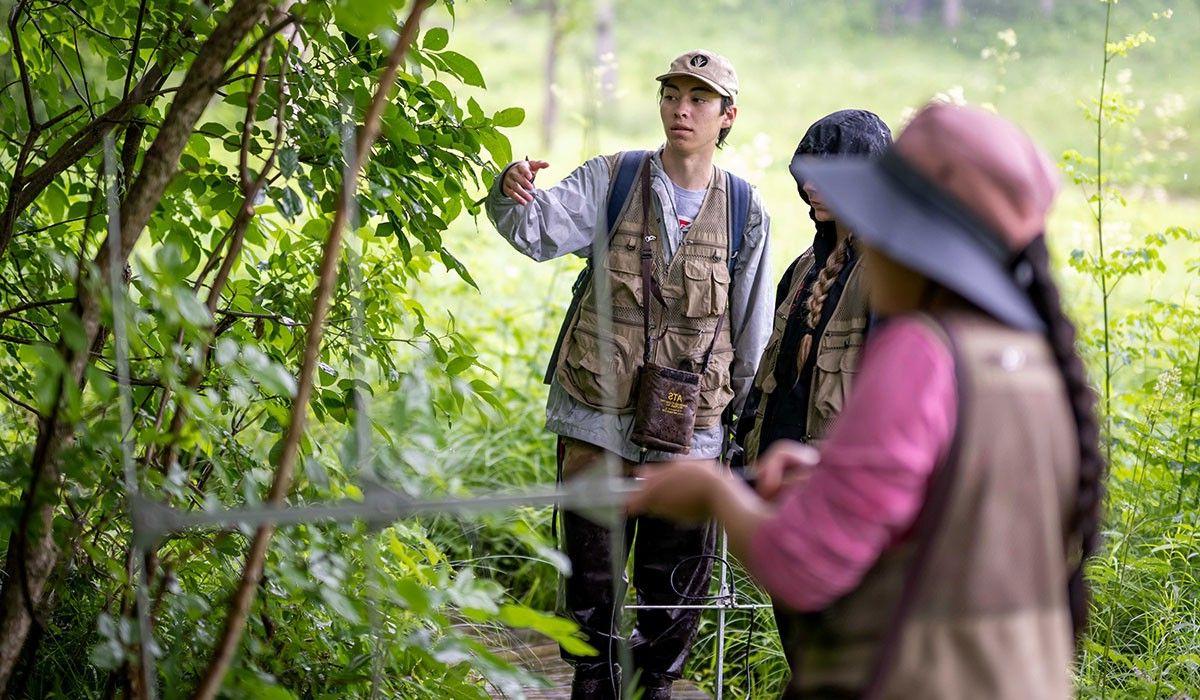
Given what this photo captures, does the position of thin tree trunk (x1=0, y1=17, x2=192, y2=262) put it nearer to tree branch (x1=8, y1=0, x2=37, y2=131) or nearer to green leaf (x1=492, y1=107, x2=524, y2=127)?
tree branch (x1=8, y1=0, x2=37, y2=131)

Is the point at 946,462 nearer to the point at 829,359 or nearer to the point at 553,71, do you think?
the point at 829,359

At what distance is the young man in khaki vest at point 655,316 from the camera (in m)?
3.40

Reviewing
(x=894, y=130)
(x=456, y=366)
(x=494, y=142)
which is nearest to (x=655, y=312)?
(x=494, y=142)

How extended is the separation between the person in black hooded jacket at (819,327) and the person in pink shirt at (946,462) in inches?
56.6

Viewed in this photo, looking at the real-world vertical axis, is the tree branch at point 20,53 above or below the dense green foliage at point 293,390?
above

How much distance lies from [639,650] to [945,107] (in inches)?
95.9

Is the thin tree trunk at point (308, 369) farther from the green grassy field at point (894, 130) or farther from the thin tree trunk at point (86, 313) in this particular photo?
the green grassy field at point (894, 130)

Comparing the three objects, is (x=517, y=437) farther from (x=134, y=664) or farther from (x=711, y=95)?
(x=134, y=664)

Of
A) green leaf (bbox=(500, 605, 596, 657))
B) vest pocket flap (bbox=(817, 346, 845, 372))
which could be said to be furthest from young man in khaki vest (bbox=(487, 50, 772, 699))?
green leaf (bbox=(500, 605, 596, 657))

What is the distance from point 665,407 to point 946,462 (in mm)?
1999

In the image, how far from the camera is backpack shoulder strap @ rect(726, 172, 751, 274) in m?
3.50

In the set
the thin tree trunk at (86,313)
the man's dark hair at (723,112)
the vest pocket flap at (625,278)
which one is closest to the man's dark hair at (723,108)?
the man's dark hair at (723,112)

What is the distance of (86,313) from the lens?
1901 mm

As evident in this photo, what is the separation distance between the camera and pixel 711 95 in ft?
11.5
